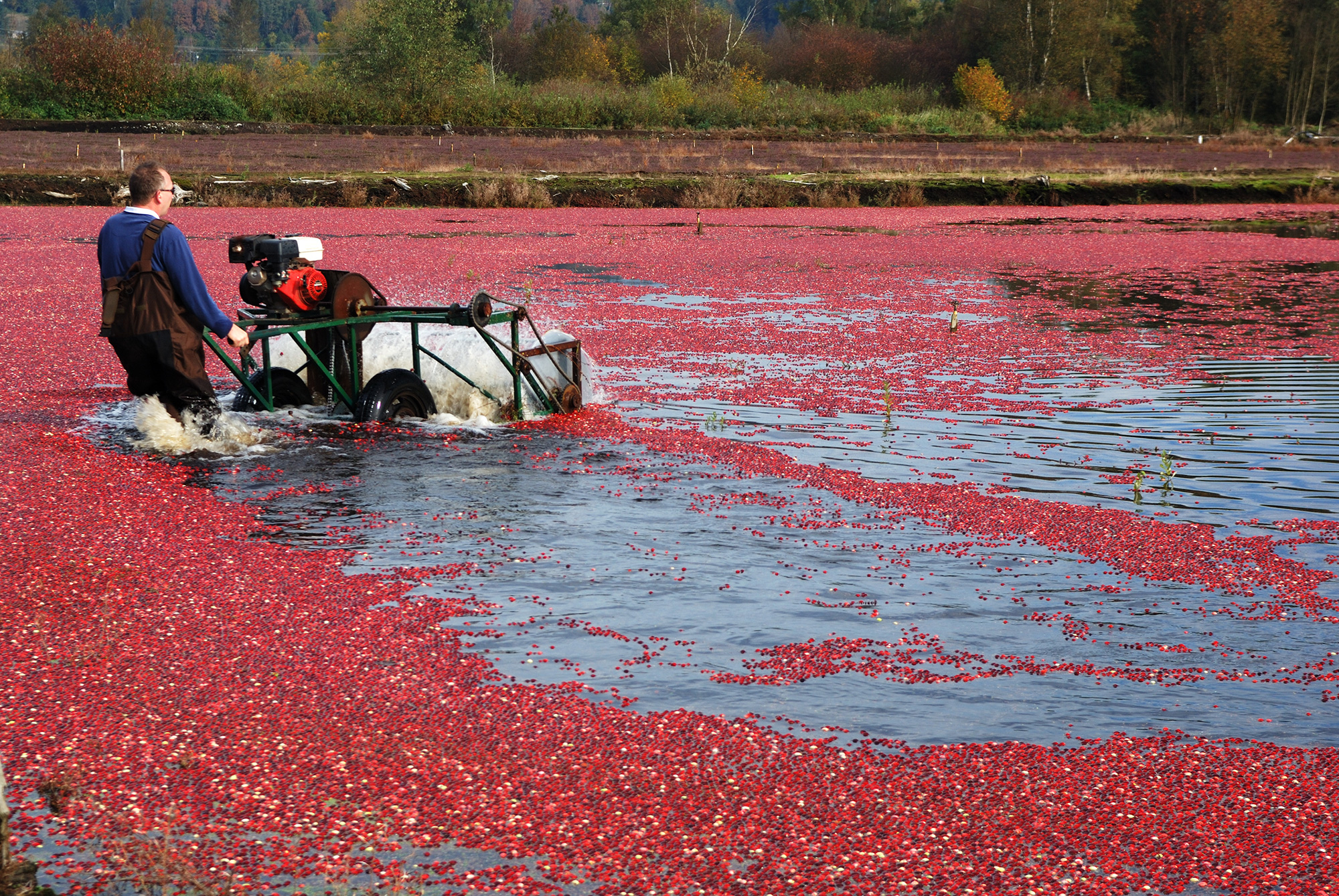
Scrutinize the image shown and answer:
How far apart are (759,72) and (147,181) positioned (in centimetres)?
7531

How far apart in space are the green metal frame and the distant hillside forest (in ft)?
141

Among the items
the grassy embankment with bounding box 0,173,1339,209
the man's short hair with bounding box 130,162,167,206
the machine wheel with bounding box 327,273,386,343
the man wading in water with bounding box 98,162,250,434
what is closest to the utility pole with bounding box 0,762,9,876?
the man wading in water with bounding box 98,162,250,434

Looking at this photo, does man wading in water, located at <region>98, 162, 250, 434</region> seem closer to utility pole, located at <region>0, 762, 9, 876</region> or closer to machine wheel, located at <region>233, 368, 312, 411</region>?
machine wheel, located at <region>233, 368, 312, 411</region>

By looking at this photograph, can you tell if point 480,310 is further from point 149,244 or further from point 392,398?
point 149,244

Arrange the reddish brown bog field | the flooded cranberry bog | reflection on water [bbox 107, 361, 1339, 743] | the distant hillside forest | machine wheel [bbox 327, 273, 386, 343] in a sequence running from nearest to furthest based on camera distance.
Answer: the flooded cranberry bog, reflection on water [bbox 107, 361, 1339, 743], machine wheel [bbox 327, 273, 386, 343], the reddish brown bog field, the distant hillside forest

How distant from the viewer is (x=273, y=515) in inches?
311

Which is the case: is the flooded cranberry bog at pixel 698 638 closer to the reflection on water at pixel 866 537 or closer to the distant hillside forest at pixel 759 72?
the reflection on water at pixel 866 537

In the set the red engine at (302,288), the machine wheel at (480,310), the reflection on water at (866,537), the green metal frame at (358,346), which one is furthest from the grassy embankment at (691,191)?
the machine wheel at (480,310)

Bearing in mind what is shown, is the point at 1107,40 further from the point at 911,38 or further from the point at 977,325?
the point at 977,325

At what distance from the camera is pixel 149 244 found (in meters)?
8.41

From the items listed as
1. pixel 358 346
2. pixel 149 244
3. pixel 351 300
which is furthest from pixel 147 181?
pixel 358 346

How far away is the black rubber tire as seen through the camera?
33.1 ft

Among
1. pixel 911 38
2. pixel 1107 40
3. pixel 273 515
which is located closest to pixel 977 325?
pixel 273 515

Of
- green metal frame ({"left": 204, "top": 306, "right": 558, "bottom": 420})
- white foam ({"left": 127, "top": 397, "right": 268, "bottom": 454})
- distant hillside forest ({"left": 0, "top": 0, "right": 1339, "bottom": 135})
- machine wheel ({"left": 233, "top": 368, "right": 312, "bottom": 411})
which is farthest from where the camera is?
distant hillside forest ({"left": 0, "top": 0, "right": 1339, "bottom": 135})
